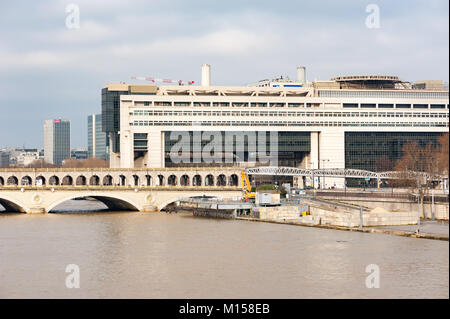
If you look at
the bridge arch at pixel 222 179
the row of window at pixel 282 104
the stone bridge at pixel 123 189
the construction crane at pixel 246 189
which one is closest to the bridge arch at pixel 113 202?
the stone bridge at pixel 123 189

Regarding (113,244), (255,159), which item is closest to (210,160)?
(255,159)

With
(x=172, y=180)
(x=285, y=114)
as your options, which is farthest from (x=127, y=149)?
(x=285, y=114)

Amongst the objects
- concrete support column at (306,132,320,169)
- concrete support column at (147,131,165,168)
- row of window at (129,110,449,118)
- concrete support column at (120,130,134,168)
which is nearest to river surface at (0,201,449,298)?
concrete support column at (147,131,165,168)

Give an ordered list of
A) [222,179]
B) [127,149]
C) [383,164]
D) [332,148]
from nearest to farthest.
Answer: [222,179] → [127,149] → [332,148] → [383,164]

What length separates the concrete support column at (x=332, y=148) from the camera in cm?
16688

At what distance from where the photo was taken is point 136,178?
495 feet

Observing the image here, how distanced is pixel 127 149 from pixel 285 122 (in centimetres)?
3633

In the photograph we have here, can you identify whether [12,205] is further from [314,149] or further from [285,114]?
[314,149]

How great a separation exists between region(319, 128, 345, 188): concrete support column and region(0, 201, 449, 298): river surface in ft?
238

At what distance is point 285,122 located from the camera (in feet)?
546

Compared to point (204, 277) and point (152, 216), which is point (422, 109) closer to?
point (152, 216)

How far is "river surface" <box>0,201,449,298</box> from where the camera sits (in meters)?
52.8

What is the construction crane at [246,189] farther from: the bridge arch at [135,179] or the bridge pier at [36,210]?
the bridge pier at [36,210]

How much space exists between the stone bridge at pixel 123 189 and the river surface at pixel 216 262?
2728 centimetres
